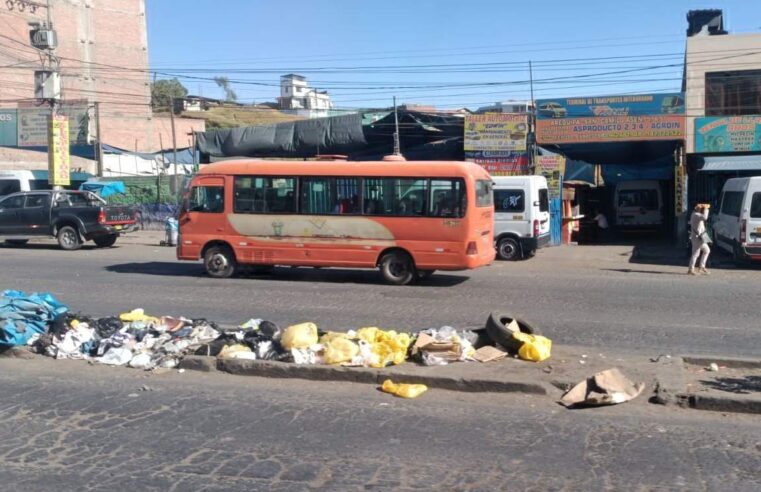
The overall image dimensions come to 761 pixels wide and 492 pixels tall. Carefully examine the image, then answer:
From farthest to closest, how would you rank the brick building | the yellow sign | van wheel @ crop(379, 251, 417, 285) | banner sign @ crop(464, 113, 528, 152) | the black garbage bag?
the brick building, the yellow sign, banner sign @ crop(464, 113, 528, 152), van wheel @ crop(379, 251, 417, 285), the black garbage bag

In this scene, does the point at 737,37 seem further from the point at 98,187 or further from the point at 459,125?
the point at 98,187

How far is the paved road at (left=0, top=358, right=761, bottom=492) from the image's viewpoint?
494cm

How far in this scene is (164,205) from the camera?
30.8m

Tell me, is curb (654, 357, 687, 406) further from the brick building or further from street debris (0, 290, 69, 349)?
the brick building

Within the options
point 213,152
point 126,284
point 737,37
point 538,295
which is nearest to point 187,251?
point 126,284

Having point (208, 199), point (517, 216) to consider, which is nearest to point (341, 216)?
point (208, 199)

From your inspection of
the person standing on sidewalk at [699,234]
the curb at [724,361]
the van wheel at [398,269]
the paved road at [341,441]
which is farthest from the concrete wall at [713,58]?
the paved road at [341,441]

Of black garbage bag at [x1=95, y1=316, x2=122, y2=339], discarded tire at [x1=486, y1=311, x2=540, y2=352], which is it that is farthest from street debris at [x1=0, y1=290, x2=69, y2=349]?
discarded tire at [x1=486, y1=311, x2=540, y2=352]

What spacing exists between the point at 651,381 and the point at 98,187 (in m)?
26.9

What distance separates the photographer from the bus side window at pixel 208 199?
16.0 m

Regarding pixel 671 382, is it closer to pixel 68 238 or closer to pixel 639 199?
pixel 68 238

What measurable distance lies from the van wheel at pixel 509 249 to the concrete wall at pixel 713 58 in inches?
407

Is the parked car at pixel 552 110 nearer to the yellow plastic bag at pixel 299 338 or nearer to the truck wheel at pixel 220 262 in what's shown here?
the truck wheel at pixel 220 262

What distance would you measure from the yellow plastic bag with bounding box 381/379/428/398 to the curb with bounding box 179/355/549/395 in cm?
16
